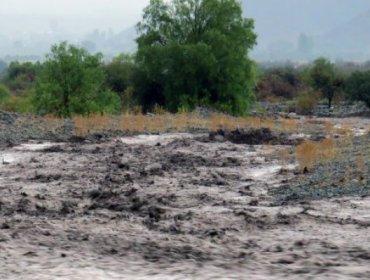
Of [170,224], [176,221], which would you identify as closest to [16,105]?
[176,221]

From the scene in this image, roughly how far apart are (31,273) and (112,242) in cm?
160

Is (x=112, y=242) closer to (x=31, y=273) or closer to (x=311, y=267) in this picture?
(x=31, y=273)

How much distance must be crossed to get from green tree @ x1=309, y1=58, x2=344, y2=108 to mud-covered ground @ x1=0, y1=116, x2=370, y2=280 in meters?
47.7

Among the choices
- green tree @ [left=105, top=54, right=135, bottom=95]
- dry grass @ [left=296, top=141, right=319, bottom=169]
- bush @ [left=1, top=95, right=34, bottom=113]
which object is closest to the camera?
dry grass @ [left=296, top=141, right=319, bottom=169]

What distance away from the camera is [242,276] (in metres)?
8.03

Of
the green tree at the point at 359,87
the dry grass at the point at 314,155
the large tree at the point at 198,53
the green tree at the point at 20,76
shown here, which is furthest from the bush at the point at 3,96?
the dry grass at the point at 314,155

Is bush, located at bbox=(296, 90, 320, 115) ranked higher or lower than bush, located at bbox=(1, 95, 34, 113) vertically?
higher

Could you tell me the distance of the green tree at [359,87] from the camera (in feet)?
187

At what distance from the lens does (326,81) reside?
64938mm

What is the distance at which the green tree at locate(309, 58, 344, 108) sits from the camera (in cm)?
6438

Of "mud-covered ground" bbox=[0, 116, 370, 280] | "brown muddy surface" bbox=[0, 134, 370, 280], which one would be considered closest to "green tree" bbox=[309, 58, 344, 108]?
"mud-covered ground" bbox=[0, 116, 370, 280]

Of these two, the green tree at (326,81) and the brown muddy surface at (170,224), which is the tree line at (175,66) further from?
the brown muddy surface at (170,224)

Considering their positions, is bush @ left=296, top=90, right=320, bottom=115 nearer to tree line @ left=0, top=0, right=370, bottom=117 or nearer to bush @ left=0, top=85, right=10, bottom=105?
tree line @ left=0, top=0, right=370, bottom=117

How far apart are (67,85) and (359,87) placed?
2773 cm
